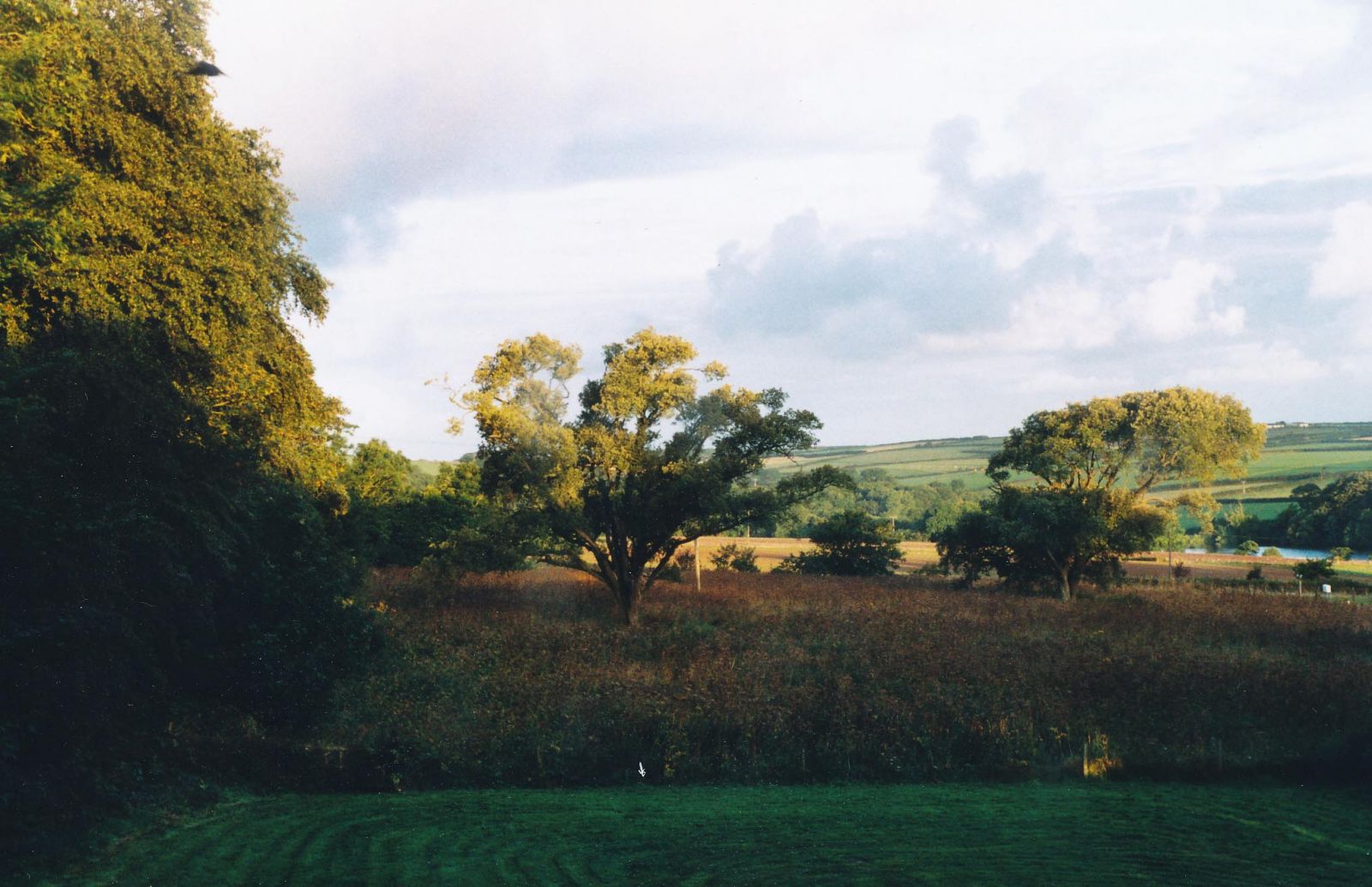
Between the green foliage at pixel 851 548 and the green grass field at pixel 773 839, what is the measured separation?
40945 millimetres

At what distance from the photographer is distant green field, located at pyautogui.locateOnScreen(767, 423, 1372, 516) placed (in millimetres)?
102562

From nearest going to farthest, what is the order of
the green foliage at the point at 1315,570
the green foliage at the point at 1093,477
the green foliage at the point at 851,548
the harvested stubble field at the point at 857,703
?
the harvested stubble field at the point at 857,703 → the green foliage at the point at 1093,477 → the green foliage at the point at 1315,570 → the green foliage at the point at 851,548

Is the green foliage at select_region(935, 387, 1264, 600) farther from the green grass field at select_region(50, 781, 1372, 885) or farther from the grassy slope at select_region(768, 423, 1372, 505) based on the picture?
the grassy slope at select_region(768, 423, 1372, 505)

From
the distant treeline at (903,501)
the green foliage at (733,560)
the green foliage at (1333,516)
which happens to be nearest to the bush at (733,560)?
the green foliage at (733,560)

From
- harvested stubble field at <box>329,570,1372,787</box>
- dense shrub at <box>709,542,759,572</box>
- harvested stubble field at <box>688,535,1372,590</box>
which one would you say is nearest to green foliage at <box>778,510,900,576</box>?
harvested stubble field at <box>688,535,1372,590</box>

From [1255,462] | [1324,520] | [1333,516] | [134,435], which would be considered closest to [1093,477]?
[134,435]

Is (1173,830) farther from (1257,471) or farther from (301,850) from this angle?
(1257,471)

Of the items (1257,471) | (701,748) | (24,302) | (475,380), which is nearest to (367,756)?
(701,748)

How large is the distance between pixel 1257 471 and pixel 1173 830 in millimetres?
127303

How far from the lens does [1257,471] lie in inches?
4532

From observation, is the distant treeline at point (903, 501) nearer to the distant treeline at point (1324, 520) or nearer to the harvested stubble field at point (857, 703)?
the distant treeline at point (1324, 520)

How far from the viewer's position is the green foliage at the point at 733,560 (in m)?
55.0

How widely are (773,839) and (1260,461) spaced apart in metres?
85.4

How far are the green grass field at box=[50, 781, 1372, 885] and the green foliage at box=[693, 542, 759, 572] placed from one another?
138ft
